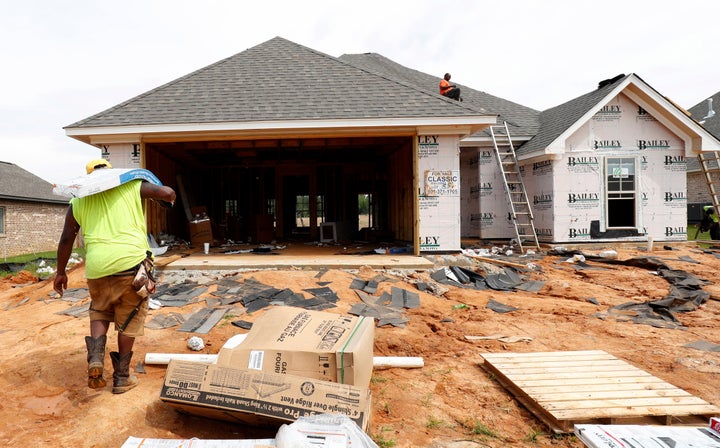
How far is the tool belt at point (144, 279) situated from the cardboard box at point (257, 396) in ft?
2.44

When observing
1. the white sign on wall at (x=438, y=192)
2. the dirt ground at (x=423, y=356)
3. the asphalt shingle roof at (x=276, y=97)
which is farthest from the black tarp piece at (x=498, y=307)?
the asphalt shingle roof at (x=276, y=97)

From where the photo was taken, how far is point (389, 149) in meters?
13.7

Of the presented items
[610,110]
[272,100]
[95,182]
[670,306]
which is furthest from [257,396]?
[610,110]

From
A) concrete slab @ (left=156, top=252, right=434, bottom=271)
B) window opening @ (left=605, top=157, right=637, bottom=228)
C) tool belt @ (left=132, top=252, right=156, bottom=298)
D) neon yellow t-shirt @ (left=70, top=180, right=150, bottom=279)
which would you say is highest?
window opening @ (left=605, top=157, right=637, bottom=228)

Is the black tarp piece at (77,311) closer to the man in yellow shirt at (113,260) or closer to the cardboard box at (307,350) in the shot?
the man in yellow shirt at (113,260)

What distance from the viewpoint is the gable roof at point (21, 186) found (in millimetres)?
20016

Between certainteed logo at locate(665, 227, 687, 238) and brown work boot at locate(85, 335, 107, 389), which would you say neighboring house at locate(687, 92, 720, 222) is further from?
brown work boot at locate(85, 335, 107, 389)

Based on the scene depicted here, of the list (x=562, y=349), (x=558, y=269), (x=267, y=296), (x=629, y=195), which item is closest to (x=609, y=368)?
(x=562, y=349)

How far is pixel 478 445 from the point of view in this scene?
9.30 feet

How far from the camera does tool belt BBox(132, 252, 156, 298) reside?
316 centimetres

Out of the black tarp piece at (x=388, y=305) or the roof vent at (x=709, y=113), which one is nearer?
the black tarp piece at (x=388, y=305)

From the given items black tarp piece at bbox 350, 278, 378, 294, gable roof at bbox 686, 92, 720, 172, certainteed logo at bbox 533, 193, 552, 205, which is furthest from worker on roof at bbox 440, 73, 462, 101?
gable roof at bbox 686, 92, 720, 172

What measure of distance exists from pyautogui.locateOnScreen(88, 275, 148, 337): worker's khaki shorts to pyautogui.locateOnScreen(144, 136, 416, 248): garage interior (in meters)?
9.23

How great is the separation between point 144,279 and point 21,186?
2498 centimetres
